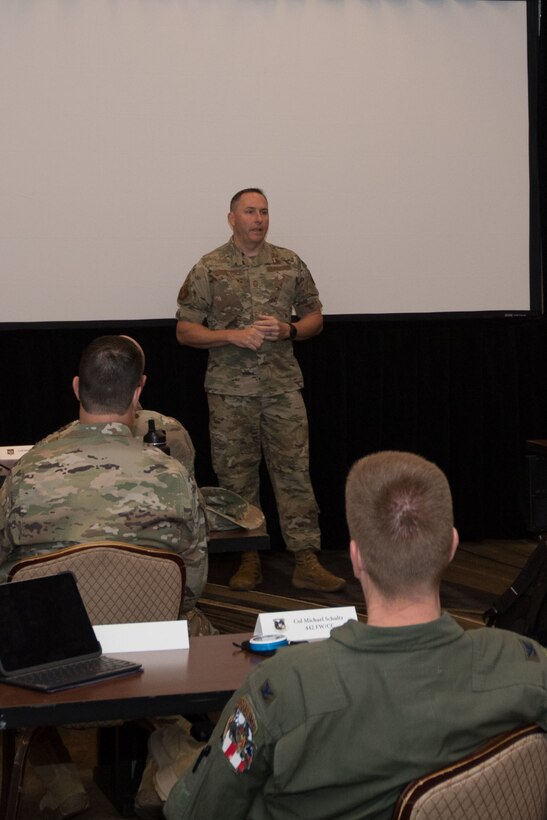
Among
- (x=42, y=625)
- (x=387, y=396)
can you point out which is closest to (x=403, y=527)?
(x=42, y=625)

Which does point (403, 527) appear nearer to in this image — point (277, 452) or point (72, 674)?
point (72, 674)

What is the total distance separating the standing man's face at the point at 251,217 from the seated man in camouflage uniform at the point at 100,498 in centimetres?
259

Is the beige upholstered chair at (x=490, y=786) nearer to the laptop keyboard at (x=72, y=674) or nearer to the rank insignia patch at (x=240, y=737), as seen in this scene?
the rank insignia patch at (x=240, y=737)

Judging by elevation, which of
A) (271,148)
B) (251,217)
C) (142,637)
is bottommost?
(142,637)

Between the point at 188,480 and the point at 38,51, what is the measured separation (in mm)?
3375

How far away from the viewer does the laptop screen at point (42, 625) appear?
5.95 feet

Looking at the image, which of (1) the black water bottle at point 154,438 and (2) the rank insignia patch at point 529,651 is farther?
(1) the black water bottle at point 154,438

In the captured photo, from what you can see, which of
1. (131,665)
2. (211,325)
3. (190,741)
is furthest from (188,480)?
(211,325)

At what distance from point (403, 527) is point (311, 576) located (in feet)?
12.5

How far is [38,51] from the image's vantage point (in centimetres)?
524

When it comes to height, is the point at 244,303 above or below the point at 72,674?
above

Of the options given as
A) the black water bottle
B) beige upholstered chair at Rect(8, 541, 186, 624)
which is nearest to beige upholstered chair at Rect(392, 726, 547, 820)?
beige upholstered chair at Rect(8, 541, 186, 624)

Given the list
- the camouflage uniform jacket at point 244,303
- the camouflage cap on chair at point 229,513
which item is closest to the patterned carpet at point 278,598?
the camouflage uniform jacket at point 244,303

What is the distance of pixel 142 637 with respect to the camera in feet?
6.56
